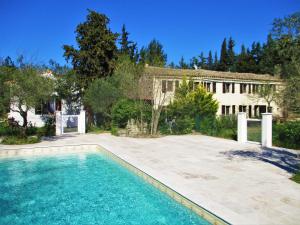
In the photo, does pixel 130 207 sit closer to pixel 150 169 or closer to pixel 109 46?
pixel 150 169

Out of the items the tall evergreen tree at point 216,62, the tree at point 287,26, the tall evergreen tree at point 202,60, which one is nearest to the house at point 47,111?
the tree at point 287,26

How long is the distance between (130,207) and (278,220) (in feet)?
12.8

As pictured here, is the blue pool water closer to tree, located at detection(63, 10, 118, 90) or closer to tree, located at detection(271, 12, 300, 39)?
tree, located at detection(271, 12, 300, 39)

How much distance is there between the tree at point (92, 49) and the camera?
26.4m

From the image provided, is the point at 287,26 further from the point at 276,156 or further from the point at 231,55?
the point at 231,55

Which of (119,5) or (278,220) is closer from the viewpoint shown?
(278,220)

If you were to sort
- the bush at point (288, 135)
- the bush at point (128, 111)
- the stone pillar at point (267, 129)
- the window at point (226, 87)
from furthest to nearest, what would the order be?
1. the window at point (226, 87)
2. the bush at point (128, 111)
3. the stone pillar at point (267, 129)
4. the bush at point (288, 135)

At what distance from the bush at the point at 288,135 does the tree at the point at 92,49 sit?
16.4 meters

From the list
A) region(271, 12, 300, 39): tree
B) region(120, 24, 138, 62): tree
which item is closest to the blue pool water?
region(271, 12, 300, 39): tree

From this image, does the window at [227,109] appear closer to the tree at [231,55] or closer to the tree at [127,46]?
the tree at [127,46]

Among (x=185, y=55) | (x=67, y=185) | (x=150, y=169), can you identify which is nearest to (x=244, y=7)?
(x=150, y=169)

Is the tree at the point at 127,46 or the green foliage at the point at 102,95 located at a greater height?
the tree at the point at 127,46

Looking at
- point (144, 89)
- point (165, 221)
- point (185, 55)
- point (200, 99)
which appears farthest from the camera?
point (185, 55)

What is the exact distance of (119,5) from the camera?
2492cm
